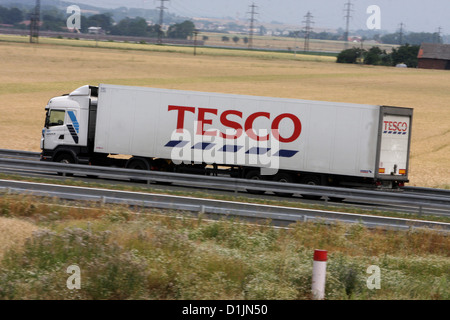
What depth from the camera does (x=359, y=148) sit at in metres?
20.9

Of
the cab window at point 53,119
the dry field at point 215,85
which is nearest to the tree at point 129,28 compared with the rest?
the dry field at point 215,85

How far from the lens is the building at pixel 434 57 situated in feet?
388

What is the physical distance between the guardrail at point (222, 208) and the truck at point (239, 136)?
415 cm

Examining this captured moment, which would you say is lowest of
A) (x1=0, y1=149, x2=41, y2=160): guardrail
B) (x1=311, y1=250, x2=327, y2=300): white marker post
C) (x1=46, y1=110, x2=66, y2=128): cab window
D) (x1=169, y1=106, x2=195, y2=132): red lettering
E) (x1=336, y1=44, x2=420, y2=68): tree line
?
(x1=0, y1=149, x2=41, y2=160): guardrail

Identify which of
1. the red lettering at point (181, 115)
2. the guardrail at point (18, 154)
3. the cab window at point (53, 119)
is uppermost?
the red lettering at point (181, 115)

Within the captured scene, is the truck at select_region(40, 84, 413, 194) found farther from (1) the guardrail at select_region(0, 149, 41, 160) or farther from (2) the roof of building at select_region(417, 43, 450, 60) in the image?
(2) the roof of building at select_region(417, 43, 450, 60)

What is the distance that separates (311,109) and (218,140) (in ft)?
10.9

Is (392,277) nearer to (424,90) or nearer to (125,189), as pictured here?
(125,189)

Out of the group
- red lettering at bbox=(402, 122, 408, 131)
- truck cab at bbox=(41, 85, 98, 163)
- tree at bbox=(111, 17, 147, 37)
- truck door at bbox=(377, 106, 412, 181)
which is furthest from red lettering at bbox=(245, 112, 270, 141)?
tree at bbox=(111, 17, 147, 37)

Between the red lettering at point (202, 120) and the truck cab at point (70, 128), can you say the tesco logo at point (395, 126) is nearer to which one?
the red lettering at point (202, 120)

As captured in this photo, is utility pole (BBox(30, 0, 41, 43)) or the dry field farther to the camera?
utility pole (BBox(30, 0, 41, 43))

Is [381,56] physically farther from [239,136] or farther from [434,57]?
[239,136]

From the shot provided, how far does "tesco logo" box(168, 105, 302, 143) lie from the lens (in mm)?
21406
